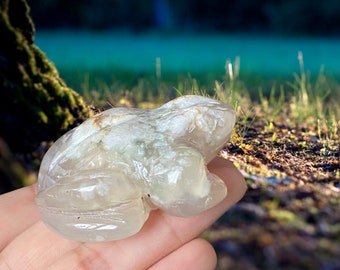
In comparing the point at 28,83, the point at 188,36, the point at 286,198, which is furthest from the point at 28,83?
the point at 286,198

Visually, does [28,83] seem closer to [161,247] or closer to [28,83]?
[28,83]

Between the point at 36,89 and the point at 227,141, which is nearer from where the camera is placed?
the point at 227,141

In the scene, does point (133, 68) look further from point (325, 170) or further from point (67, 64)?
point (325, 170)

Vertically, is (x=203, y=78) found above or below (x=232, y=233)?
above

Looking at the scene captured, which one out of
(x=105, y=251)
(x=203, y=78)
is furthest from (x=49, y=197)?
(x=203, y=78)

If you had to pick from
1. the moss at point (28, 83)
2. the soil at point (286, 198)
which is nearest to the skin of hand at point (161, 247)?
the soil at point (286, 198)
